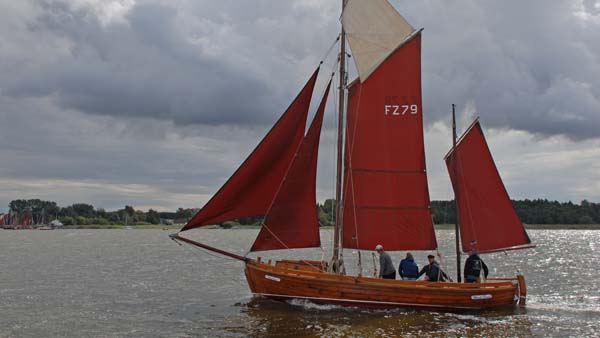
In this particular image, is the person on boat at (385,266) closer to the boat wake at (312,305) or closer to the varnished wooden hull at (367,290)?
the varnished wooden hull at (367,290)

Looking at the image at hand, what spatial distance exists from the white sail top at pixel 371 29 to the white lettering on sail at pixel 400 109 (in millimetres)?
1759

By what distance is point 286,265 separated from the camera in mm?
23719

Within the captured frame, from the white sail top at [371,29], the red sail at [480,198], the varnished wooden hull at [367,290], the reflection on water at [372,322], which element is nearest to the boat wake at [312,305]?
the reflection on water at [372,322]

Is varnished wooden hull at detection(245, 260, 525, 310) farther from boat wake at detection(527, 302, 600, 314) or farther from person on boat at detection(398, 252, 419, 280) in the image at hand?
boat wake at detection(527, 302, 600, 314)

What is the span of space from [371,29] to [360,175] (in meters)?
6.02

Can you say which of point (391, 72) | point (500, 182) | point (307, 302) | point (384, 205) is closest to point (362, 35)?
point (391, 72)

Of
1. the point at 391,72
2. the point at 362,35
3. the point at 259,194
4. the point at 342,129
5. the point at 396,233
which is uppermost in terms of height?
the point at 362,35

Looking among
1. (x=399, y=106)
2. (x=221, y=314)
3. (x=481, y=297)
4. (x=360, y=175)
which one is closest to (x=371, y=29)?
(x=399, y=106)

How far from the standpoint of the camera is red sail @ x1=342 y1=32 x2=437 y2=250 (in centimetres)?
2411

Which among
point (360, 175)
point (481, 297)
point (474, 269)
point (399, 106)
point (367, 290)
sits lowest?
point (481, 297)

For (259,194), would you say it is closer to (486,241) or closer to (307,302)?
(307,302)

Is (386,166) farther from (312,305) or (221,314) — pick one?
(221,314)

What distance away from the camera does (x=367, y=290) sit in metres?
22.4

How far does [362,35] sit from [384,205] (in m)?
7.05
